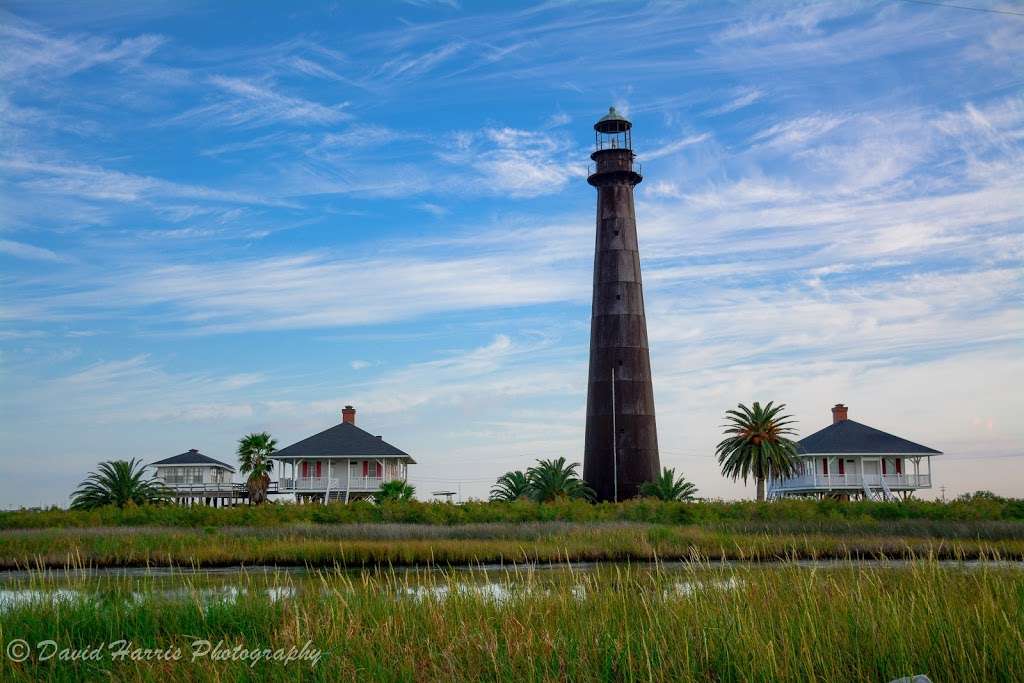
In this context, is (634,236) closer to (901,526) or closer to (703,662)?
(901,526)

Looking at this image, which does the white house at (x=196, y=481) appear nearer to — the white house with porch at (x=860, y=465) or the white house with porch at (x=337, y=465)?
the white house with porch at (x=337, y=465)

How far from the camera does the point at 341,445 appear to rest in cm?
5575

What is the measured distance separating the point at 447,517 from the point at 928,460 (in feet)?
116

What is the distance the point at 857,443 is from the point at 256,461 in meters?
35.4

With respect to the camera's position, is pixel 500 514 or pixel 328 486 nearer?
pixel 500 514

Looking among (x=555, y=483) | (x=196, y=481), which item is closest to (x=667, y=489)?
(x=555, y=483)

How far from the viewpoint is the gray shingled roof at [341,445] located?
5491 centimetres

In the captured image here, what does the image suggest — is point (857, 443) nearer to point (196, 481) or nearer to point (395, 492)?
point (395, 492)

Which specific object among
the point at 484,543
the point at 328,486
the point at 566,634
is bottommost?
the point at 484,543

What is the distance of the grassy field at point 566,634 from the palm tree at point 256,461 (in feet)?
145

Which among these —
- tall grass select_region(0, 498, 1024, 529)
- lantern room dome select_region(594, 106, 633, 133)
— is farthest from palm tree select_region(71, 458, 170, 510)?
lantern room dome select_region(594, 106, 633, 133)

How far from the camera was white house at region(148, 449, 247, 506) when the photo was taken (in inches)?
2534

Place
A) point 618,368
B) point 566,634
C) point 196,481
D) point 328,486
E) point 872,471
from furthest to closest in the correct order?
point 196,481
point 872,471
point 328,486
point 618,368
point 566,634

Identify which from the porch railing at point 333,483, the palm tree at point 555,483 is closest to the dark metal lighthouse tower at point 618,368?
the palm tree at point 555,483
